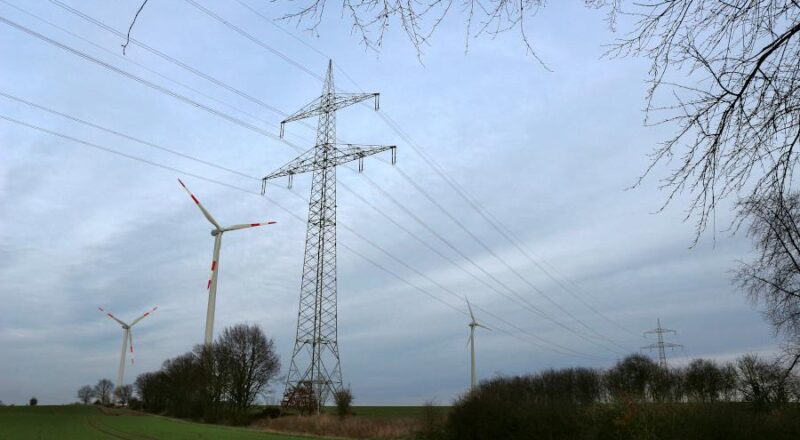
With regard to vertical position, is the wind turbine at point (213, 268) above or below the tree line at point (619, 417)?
above

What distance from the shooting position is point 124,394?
147 meters

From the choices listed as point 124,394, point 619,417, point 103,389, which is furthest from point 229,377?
point 103,389

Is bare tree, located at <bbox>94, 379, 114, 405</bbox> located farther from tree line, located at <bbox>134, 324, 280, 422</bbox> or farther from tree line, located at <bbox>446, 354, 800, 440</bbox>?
tree line, located at <bbox>446, 354, 800, 440</bbox>

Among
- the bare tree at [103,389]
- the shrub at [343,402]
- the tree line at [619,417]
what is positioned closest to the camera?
the tree line at [619,417]

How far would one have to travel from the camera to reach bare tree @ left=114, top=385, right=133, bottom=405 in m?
135

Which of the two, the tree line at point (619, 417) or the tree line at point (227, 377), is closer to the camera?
the tree line at point (619, 417)

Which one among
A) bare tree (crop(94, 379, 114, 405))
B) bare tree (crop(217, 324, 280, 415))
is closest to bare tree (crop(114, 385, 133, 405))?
bare tree (crop(94, 379, 114, 405))

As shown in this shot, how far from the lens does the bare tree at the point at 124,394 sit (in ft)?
442

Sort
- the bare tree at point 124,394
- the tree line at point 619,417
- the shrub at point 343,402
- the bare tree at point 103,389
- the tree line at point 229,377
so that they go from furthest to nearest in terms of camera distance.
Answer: the bare tree at point 103,389
the bare tree at point 124,394
the tree line at point 229,377
the shrub at point 343,402
the tree line at point 619,417

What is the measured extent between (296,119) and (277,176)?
21.5 feet

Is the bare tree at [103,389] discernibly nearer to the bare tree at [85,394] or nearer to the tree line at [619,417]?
the bare tree at [85,394]

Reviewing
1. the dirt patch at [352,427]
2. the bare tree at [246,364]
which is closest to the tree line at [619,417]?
the dirt patch at [352,427]

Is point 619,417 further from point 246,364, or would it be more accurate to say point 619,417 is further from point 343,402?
point 246,364

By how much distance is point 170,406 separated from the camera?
100 metres
